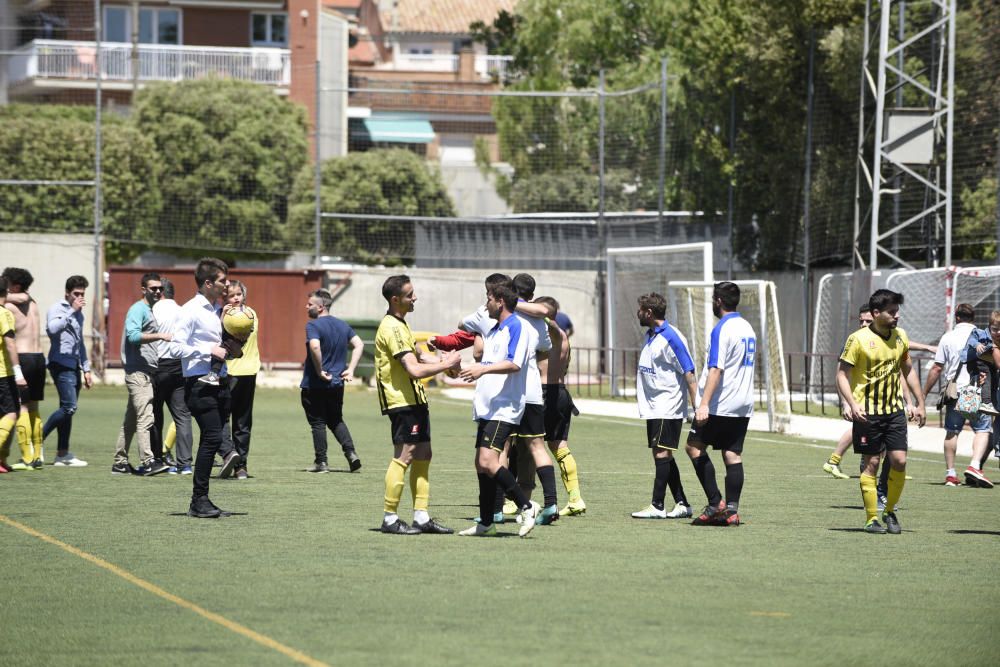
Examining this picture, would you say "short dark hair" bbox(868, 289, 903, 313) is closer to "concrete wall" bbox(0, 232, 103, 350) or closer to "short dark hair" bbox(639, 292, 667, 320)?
"short dark hair" bbox(639, 292, 667, 320)

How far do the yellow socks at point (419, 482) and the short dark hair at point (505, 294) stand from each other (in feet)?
4.19

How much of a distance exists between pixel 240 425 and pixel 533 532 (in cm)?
485

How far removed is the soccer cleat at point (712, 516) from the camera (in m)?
11.9

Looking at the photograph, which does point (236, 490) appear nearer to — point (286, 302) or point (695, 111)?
point (286, 302)

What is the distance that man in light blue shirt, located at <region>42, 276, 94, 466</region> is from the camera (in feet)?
52.7

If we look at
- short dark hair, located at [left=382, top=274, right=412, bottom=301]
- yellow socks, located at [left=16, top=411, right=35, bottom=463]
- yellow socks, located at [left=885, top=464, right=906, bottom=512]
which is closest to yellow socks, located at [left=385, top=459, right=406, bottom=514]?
short dark hair, located at [left=382, top=274, right=412, bottom=301]

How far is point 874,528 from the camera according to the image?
11.6 metres

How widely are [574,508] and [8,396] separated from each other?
20.1 feet

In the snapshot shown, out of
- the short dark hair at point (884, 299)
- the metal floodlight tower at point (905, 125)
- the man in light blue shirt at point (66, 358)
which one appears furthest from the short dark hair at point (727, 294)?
the metal floodlight tower at point (905, 125)

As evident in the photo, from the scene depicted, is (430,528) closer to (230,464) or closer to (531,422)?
(531,422)

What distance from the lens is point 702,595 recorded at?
343 inches

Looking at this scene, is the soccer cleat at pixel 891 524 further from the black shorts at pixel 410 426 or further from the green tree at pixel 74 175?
the green tree at pixel 74 175

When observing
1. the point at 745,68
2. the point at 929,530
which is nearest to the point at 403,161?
the point at 745,68

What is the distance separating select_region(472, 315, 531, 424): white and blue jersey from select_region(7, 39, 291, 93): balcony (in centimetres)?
3772
